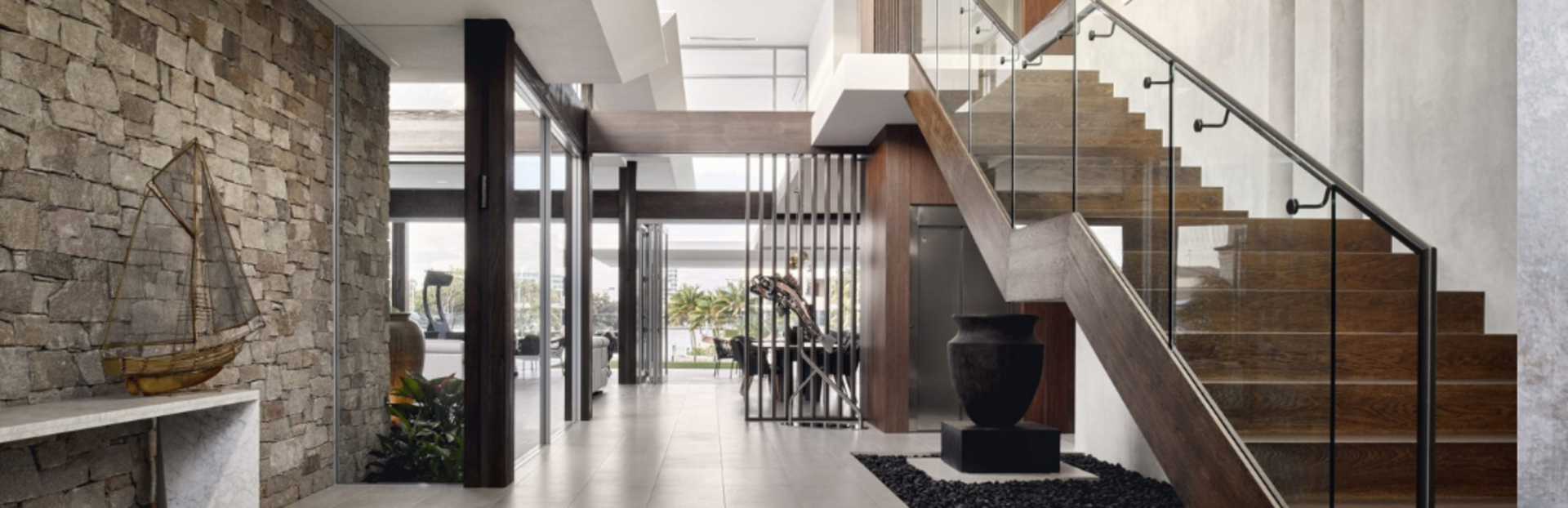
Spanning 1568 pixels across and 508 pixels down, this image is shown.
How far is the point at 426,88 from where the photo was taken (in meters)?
5.41

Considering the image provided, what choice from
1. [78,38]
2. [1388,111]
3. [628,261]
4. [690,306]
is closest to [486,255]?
[78,38]

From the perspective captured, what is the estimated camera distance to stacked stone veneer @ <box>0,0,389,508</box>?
10.2 feet

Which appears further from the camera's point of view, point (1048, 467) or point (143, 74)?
point (1048, 467)

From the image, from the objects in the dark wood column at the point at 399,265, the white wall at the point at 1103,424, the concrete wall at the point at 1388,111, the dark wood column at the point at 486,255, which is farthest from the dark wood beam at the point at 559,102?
the white wall at the point at 1103,424

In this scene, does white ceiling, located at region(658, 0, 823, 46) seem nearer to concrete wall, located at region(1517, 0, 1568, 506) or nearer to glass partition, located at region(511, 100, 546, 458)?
glass partition, located at region(511, 100, 546, 458)

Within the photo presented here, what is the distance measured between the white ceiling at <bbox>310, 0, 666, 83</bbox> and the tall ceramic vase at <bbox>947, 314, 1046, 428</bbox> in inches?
97.3

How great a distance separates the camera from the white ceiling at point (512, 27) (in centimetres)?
500

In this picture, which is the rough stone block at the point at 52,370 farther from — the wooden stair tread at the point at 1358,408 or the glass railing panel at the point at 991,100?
the glass railing panel at the point at 991,100

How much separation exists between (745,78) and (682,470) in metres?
7.98

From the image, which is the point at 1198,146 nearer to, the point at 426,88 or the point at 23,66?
the point at 23,66

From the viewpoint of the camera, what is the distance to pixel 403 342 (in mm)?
5375

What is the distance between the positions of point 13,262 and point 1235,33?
5404mm

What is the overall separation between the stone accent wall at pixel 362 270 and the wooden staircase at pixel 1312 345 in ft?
11.6

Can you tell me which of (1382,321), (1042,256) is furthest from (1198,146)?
(1042,256)
